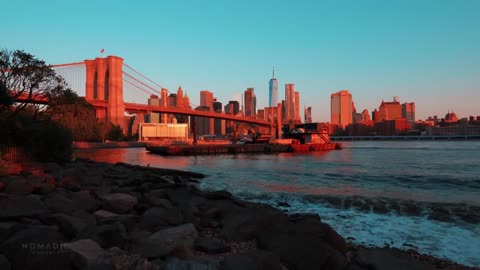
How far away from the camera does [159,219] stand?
547cm

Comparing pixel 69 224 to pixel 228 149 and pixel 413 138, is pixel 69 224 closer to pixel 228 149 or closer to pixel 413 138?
pixel 228 149

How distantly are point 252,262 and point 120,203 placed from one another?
405cm

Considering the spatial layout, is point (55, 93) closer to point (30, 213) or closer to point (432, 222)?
point (30, 213)

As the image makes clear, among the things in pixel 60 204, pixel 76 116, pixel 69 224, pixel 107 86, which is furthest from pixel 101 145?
pixel 69 224

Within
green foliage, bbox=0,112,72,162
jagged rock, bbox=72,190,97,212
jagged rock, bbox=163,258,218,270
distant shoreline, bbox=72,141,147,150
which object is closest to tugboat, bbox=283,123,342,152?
distant shoreline, bbox=72,141,147,150

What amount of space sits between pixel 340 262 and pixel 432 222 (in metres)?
5.35

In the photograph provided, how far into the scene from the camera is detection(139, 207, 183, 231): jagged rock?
5270 millimetres

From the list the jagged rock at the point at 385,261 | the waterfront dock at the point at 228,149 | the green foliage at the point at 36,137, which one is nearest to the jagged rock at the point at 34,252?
the jagged rock at the point at 385,261

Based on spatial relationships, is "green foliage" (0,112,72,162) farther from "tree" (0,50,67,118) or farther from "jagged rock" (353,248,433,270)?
"jagged rock" (353,248,433,270)

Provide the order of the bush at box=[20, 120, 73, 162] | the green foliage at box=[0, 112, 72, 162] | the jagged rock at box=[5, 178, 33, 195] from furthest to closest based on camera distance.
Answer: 1. the bush at box=[20, 120, 73, 162]
2. the green foliage at box=[0, 112, 72, 162]
3. the jagged rock at box=[5, 178, 33, 195]

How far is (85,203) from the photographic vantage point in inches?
243

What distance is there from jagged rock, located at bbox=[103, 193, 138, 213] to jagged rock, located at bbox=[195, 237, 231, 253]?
2.48 meters

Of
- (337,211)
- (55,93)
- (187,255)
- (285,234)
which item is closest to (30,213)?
(187,255)

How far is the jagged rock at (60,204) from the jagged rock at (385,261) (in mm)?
4874
